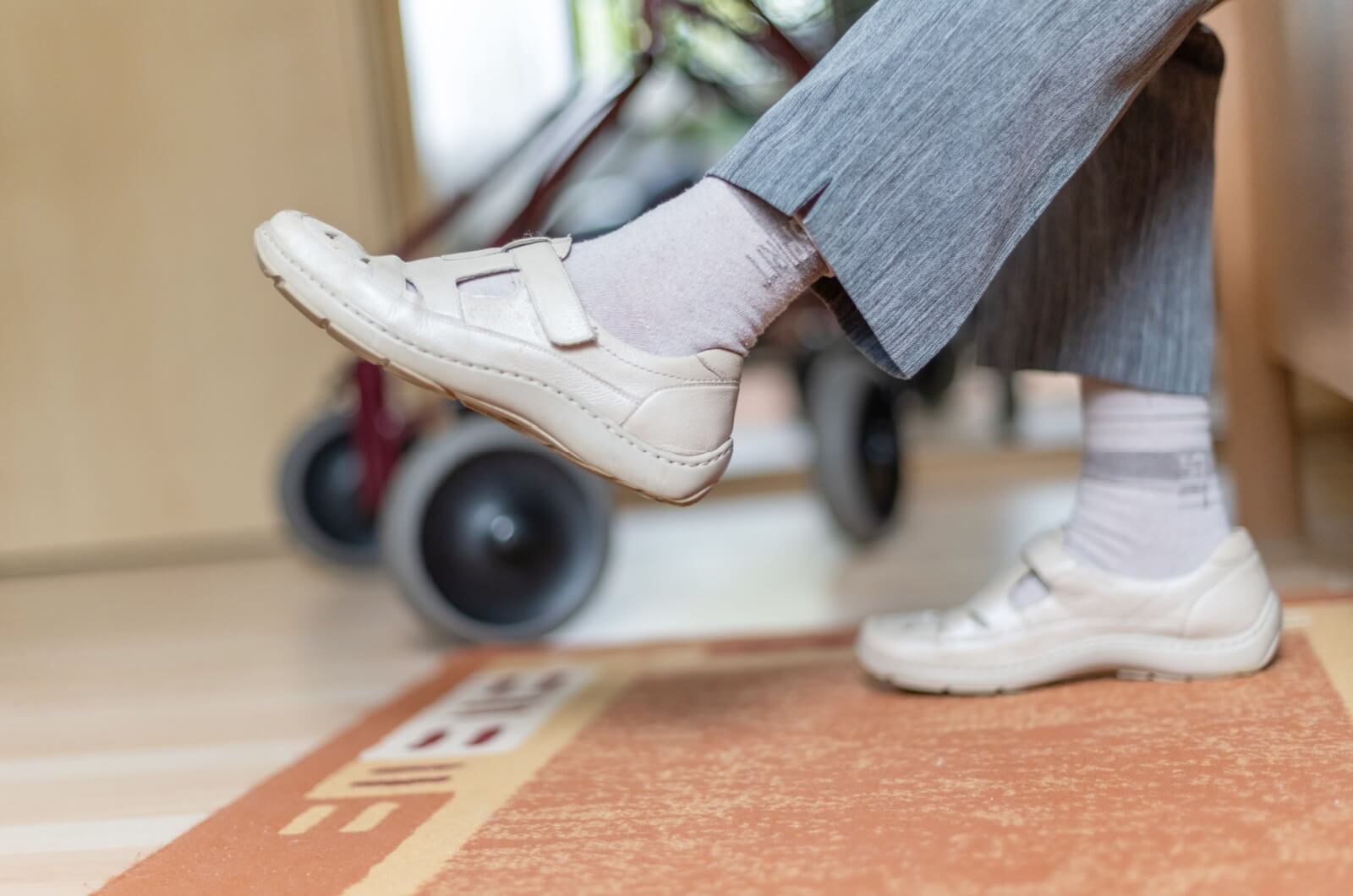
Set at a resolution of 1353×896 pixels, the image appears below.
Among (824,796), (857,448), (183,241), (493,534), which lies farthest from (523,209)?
(183,241)

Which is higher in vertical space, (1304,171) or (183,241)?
(183,241)

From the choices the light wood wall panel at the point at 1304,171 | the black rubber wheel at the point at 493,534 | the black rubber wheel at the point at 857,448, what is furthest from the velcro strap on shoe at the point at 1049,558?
the black rubber wheel at the point at 857,448

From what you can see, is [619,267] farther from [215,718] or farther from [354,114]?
[354,114]

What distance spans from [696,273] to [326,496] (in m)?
1.26

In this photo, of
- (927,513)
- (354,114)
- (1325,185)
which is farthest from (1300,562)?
(354,114)

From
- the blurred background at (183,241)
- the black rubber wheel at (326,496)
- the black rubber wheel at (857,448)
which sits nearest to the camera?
the black rubber wheel at (857,448)

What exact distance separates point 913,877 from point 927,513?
51.7 inches

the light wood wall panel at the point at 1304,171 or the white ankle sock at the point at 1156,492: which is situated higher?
the light wood wall panel at the point at 1304,171

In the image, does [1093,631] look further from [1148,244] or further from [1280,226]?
[1280,226]

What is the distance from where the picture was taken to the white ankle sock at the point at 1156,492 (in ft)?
2.61

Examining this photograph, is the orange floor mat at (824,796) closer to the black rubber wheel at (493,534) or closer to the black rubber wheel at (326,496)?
the black rubber wheel at (493,534)

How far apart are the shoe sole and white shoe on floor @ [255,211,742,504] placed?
22 centimetres

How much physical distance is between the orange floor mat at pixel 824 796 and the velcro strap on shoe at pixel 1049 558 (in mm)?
76

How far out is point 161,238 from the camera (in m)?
1.98
